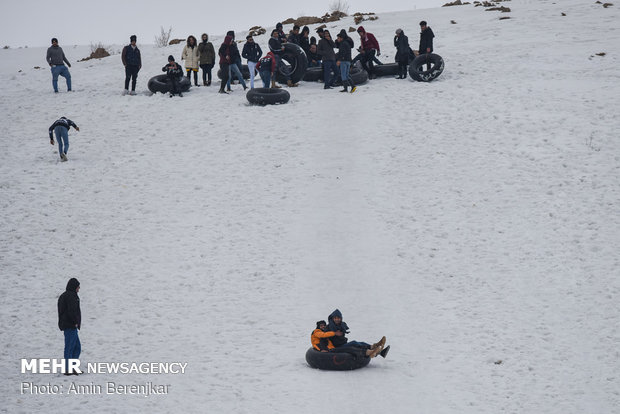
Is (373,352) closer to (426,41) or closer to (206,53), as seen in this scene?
(426,41)

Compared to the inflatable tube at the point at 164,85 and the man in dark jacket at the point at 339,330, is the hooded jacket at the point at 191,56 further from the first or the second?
the man in dark jacket at the point at 339,330

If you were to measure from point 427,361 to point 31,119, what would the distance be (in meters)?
17.5

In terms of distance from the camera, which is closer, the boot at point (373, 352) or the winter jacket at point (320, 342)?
the boot at point (373, 352)

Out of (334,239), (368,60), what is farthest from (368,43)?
(334,239)

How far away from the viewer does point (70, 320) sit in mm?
11234

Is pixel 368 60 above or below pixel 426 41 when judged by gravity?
below

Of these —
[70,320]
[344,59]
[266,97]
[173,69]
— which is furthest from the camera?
[173,69]

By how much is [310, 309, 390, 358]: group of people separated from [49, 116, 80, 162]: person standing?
1144 centimetres

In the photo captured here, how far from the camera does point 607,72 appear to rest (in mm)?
23891

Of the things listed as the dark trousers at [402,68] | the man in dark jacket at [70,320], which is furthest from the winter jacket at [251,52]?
the man in dark jacket at [70,320]

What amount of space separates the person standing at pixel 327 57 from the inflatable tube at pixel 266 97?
2388 millimetres

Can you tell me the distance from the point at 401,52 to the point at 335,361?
16.5 meters

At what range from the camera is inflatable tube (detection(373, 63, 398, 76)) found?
86.9 ft

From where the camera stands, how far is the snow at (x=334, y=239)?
1123cm
